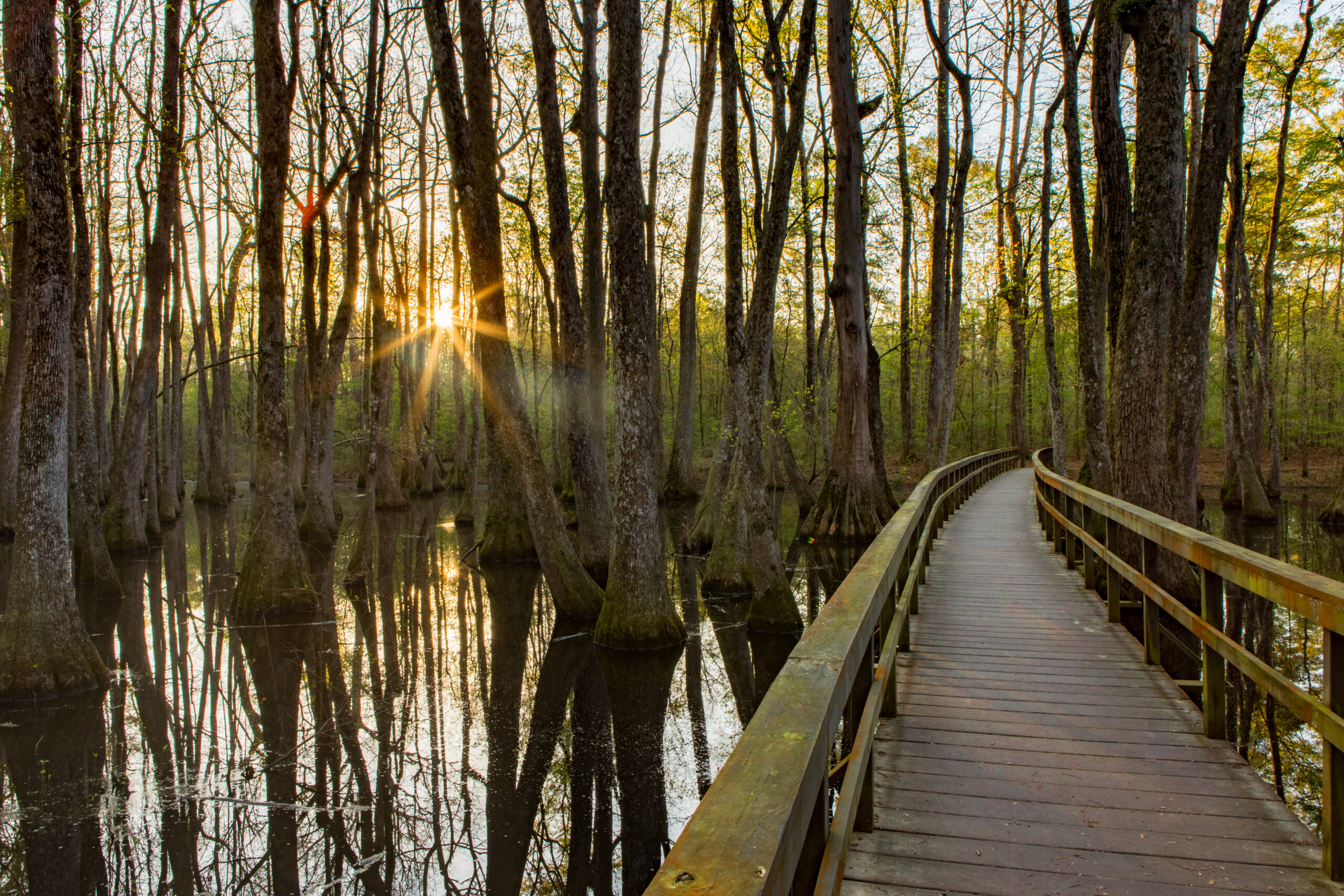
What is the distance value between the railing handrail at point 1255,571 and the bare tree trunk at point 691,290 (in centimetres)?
1039

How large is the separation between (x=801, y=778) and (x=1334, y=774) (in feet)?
6.55

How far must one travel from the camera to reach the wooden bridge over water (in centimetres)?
153

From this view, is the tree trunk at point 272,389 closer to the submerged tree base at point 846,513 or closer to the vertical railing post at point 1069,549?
the submerged tree base at point 846,513

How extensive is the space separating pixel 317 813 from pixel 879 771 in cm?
378

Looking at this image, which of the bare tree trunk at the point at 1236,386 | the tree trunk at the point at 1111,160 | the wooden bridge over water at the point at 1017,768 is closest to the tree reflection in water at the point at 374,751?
the wooden bridge over water at the point at 1017,768

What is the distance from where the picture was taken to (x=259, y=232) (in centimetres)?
1101

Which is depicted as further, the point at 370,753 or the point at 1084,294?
the point at 1084,294

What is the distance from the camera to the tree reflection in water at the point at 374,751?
458 centimetres

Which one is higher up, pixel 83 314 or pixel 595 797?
pixel 83 314

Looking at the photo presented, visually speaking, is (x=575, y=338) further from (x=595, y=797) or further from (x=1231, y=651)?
(x=1231, y=651)

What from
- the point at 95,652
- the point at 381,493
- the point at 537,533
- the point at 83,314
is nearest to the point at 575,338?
the point at 537,533

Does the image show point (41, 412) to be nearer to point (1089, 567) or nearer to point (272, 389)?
point (272, 389)

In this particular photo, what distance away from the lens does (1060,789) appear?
9.99 feet

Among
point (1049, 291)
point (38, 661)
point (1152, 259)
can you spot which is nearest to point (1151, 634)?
point (1152, 259)
